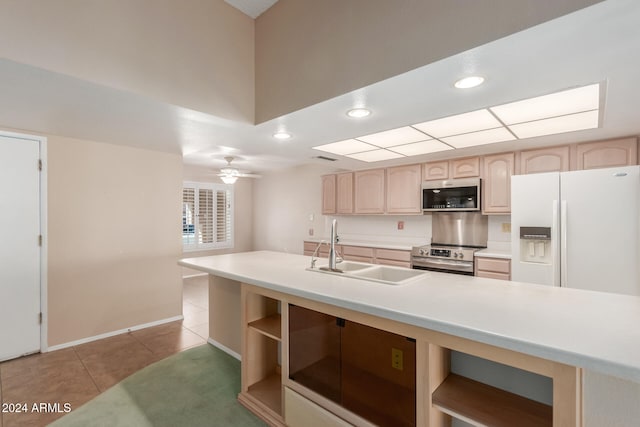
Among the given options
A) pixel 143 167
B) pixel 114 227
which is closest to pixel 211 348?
pixel 114 227

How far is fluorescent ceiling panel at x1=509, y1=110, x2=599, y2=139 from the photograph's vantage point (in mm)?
2350

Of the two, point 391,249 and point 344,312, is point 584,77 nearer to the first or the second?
point 344,312

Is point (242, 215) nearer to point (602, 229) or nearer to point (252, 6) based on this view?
point (252, 6)

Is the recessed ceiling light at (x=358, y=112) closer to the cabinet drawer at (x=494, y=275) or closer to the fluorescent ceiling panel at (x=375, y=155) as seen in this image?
the fluorescent ceiling panel at (x=375, y=155)

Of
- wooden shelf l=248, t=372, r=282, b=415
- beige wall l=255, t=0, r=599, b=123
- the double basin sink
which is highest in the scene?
beige wall l=255, t=0, r=599, b=123

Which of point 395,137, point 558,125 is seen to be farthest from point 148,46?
point 558,125

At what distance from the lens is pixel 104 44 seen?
1771mm

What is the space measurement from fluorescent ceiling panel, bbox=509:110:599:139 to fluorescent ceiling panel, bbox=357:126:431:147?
809mm

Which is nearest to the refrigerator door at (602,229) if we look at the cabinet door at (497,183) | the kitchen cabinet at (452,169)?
the cabinet door at (497,183)

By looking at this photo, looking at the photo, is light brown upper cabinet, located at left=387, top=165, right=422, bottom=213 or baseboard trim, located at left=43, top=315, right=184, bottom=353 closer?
baseboard trim, located at left=43, top=315, right=184, bottom=353

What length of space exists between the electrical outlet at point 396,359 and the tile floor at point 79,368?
2.32 meters

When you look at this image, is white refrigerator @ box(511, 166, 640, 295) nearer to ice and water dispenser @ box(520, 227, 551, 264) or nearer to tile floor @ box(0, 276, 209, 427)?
ice and water dispenser @ box(520, 227, 551, 264)

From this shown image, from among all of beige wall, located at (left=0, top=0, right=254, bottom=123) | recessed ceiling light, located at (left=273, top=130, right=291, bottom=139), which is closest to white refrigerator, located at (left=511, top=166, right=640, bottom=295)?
recessed ceiling light, located at (left=273, top=130, right=291, bottom=139)

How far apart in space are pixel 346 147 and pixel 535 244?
7.10ft
